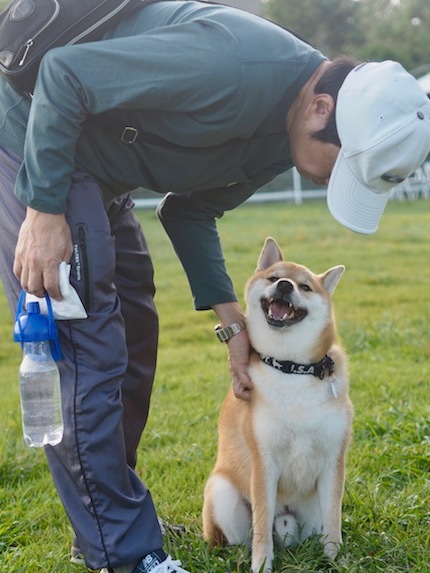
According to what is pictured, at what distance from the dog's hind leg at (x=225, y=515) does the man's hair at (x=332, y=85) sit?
127 cm

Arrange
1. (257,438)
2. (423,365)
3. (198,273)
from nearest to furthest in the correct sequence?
(257,438) → (198,273) → (423,365)

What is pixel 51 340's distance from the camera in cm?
239

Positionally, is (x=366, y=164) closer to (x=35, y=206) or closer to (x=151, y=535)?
(x=35, y=206)

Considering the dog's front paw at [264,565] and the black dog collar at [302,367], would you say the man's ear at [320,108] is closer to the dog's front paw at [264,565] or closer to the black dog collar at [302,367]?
the black dog collar at [302,367]

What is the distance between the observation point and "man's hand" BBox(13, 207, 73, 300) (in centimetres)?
233

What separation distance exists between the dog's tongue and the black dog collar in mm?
158

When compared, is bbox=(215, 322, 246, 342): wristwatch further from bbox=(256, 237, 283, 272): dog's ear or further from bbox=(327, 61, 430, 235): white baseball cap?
bbox=(327, 61, 430, 235): white baseball cap

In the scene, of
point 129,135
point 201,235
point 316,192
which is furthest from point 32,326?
point 316,192

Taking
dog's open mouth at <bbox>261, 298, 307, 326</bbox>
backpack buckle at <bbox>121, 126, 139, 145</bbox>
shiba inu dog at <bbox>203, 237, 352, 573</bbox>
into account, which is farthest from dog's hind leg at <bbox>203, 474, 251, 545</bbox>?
backpack buckle at <bbox>121, 126, 139, 145</bbox>

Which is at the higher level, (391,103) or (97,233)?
(391,103)

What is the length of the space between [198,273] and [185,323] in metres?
3.75

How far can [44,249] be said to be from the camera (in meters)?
2.33

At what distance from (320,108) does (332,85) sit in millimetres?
73

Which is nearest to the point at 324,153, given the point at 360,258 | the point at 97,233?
the point at 97,233
